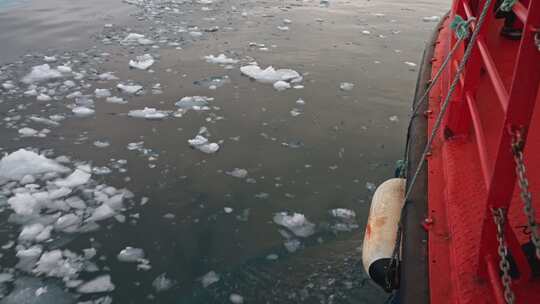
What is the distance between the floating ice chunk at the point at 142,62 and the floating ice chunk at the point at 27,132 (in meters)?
1.84

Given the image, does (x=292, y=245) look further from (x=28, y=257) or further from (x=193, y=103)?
(x=193, y=103)

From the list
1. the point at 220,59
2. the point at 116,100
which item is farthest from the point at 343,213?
the point at 220,59

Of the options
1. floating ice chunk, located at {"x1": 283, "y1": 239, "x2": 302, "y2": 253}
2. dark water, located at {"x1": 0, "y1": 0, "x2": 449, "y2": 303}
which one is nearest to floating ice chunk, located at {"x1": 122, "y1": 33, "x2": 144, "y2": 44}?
dark water, located at {"x1": 0, "y1": 0, "x2": 449, "y2": 303}

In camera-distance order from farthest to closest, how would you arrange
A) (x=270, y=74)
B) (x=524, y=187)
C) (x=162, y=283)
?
(x=270, y=74), (x=162, y=283), (x=524, y=187)

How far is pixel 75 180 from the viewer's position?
3520mm

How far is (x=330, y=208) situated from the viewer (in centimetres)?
324

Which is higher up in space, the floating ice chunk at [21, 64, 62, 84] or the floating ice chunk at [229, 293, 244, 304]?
the floating ice chunk at [21, 64, 62, 84]

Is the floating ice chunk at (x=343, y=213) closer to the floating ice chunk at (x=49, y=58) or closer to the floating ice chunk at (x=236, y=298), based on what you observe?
the floating ice chunk at (x=236, y=298)

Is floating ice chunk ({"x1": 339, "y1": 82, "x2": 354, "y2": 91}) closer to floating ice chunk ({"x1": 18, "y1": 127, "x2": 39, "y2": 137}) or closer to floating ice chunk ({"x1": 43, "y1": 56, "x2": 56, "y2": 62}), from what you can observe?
floating ice chunk ({"x1": 18, "y1": 127, "x2": 39, "y2": 137})

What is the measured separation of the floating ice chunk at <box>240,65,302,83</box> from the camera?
5.37m

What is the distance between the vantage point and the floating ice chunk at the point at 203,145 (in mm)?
3971

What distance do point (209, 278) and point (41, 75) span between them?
422 cm

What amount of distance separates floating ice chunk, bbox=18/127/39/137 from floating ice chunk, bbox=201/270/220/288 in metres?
2.65

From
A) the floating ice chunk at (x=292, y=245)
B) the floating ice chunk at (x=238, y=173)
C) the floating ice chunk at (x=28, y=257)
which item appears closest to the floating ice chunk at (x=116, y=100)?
the floating ice chunk at (x=238, y=173)
